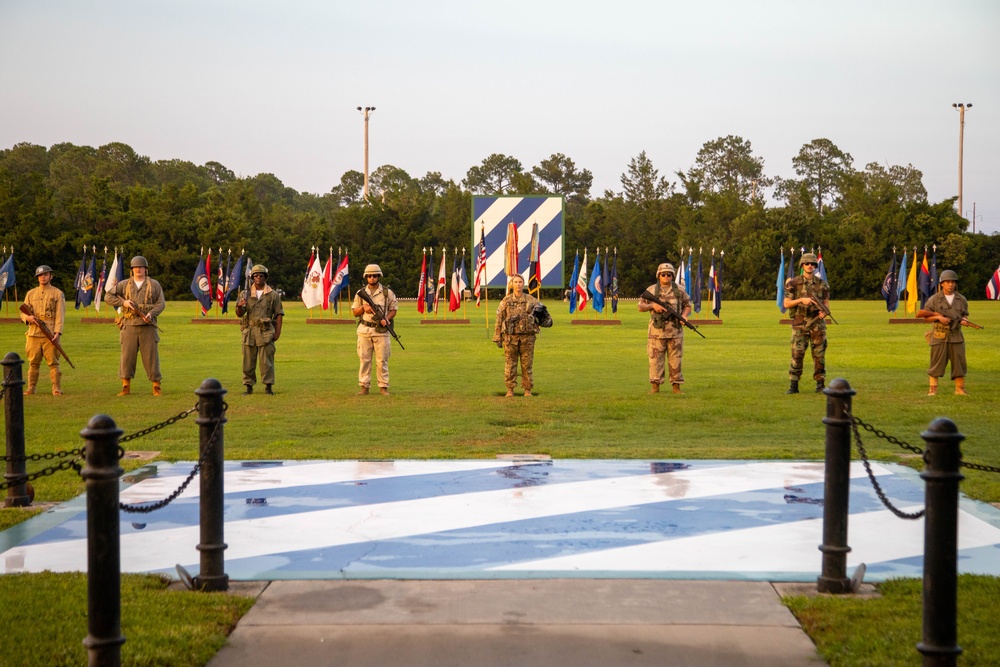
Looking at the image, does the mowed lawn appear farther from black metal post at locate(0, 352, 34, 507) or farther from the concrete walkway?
the concrete walkway

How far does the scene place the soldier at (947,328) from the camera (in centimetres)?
1593

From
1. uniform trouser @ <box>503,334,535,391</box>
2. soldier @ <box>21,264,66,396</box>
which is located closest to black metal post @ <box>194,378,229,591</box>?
uniform trouser @ <box>503,334,535,391</box>

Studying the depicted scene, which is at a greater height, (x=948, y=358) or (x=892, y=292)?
(x=892, y=292)

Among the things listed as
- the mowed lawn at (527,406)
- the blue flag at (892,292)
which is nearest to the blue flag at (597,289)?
the blue flag at (892,292)

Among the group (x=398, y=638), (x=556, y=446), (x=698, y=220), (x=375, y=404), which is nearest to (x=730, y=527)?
(x=398, y=638)

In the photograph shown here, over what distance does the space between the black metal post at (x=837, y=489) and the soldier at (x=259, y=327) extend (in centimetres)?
1194

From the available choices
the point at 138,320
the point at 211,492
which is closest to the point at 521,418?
the point at 138,320

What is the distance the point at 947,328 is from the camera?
52.4 ft

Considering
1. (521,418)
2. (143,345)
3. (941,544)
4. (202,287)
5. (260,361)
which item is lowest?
(521,418)

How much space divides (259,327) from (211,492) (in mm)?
11096

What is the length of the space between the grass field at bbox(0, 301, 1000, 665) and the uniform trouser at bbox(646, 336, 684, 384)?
0.30 metres

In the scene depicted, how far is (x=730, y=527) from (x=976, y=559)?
4.99 feet

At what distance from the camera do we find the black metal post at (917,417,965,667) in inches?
177

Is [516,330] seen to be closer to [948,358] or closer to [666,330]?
[666,330]
